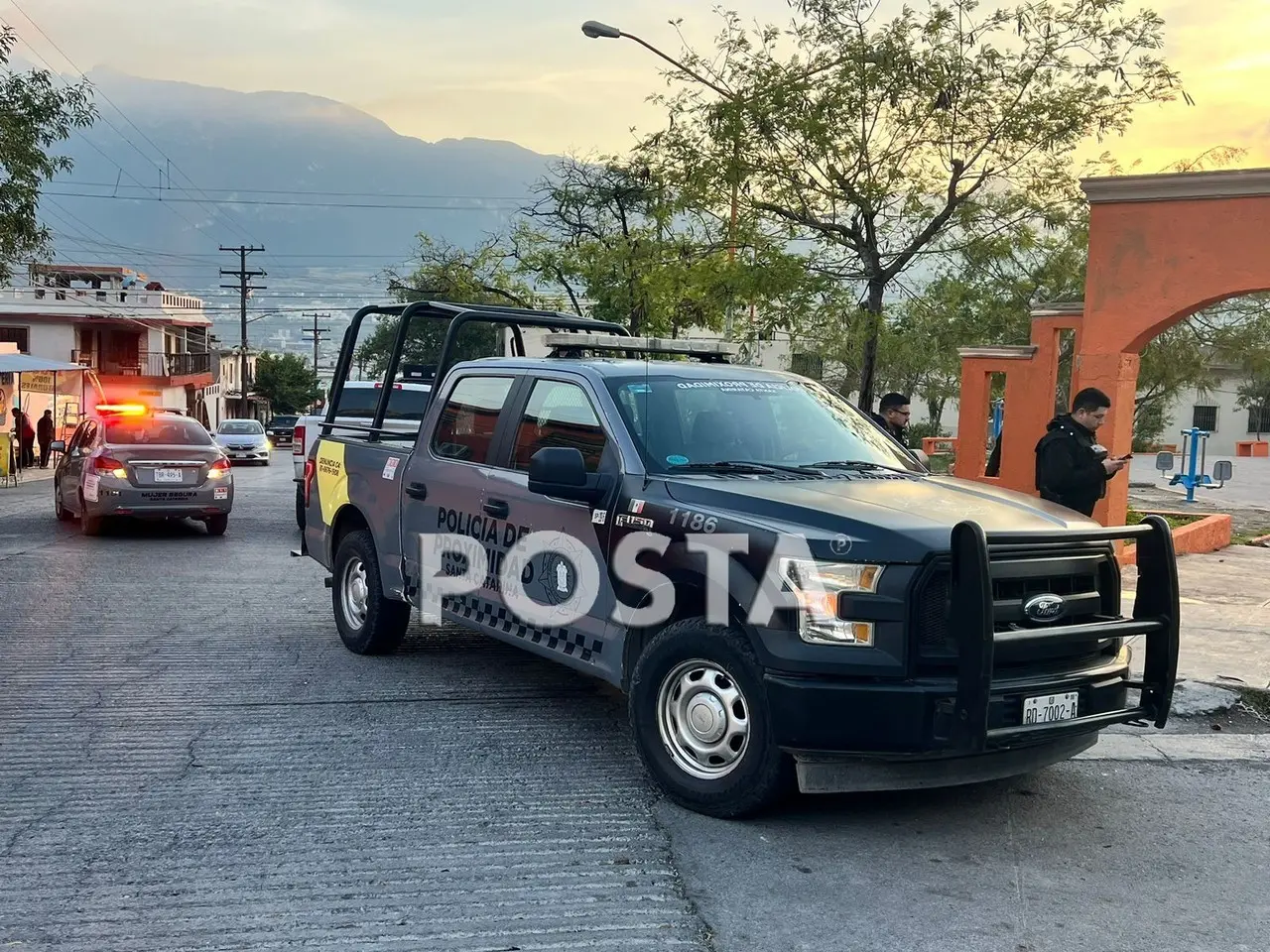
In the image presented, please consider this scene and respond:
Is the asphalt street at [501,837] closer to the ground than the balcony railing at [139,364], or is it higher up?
closer to the ground

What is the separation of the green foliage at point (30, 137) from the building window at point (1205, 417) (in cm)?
5447

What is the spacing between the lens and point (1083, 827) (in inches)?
190

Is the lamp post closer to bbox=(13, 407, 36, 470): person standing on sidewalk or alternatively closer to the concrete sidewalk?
the concrete sidewalk

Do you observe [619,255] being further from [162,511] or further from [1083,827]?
[1083,827]

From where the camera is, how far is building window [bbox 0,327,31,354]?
53.3m

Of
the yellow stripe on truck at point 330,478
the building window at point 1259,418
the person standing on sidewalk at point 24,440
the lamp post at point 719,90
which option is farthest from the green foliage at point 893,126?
the building window at point 1259,418

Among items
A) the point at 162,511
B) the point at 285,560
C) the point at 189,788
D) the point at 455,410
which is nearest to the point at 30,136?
the point at 162,511

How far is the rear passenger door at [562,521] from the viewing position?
17.6 ft

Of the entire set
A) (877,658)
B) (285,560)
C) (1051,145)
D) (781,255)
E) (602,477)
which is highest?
(1051,145)

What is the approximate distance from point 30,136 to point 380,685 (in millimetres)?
14735

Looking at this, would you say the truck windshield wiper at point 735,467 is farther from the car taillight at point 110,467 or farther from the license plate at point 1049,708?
the car taillight at point 110,467

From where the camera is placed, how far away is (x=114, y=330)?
60.7 meters

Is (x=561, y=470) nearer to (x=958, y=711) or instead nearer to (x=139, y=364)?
(x=958, y=711)

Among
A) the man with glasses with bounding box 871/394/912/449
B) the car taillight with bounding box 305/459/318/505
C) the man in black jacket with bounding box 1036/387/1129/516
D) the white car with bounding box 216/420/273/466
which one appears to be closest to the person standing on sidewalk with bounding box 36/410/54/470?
the white car with bounding box 216/420/273/466
